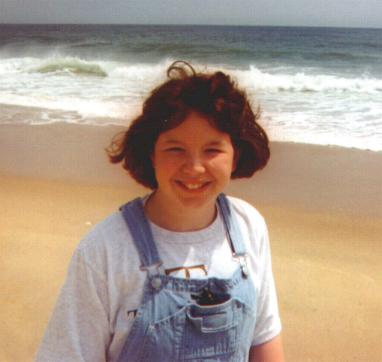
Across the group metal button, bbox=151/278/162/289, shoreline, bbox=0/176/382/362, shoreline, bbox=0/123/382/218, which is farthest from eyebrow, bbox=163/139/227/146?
shoreline, bbox=0/123/382/218

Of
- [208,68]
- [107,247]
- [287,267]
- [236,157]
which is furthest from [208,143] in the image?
[287,267]

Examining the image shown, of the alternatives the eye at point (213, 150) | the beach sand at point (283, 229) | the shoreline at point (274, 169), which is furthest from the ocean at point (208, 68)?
the beach sand at point (283, 229)

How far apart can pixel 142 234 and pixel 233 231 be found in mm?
252

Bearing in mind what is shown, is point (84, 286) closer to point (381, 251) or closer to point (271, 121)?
point (381, 251)

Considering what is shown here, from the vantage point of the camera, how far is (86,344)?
1.42 m

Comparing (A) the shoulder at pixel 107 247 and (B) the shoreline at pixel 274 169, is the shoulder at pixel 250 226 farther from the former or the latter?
(B) the shoreline at pixel 274 169

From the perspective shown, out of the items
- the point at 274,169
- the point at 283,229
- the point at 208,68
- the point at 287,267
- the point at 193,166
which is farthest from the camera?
the point at 274,169

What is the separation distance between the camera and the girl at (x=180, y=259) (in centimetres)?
140

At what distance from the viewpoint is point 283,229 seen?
4449 millimetres

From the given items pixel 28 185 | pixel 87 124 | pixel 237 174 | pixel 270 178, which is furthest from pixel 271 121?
pixel 237 174

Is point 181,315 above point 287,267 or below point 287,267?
below

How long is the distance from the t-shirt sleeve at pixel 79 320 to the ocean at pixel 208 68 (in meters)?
0.67

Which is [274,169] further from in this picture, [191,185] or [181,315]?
[181,315]

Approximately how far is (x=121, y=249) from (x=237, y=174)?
503mm
